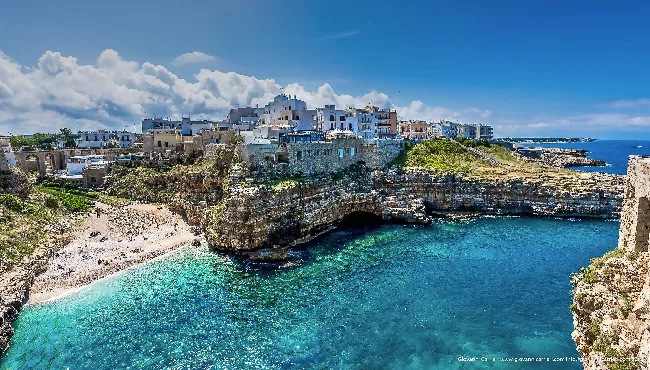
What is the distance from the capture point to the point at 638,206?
1338cm

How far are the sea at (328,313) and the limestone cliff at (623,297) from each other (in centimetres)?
1087

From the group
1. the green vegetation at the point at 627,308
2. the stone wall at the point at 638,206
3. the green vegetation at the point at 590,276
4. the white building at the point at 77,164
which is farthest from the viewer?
the white building at the point at 77,164

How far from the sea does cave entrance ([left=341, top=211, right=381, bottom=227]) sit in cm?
971

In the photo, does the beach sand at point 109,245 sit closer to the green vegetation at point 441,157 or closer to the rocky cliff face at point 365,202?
the rocky cliff face at point 365,202

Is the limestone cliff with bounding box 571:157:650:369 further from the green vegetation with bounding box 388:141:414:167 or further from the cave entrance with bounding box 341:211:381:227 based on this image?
the green vegetation with bounding box 388:141:414:167

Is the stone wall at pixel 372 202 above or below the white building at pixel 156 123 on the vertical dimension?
below

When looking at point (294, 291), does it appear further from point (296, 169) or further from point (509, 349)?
point (296, 169)

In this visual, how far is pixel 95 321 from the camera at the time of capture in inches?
1139

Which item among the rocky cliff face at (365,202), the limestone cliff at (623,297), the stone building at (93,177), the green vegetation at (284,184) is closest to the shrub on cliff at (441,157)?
the rocky cliff face at (365,202)

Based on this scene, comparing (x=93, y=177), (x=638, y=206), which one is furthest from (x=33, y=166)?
(x=638, y=206)

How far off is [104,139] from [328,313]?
4247 inches

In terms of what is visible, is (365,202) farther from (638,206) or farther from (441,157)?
(638,206)

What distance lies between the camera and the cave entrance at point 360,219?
2146 inches

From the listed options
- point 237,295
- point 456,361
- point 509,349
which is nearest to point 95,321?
point 237,295
